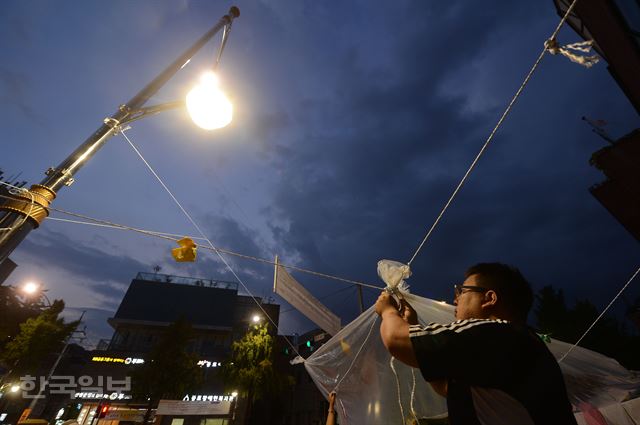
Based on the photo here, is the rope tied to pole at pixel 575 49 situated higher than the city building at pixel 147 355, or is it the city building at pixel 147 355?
the city building at pixel 147 355

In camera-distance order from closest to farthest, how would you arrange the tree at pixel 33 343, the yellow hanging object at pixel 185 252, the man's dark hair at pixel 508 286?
the man's dark hair at pixel 508 286 < the yellow hanging object at pixel 185 252 < the tree at pixel 33 343

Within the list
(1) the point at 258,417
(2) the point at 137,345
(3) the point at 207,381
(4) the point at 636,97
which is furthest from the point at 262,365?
(4) the point at 636,97

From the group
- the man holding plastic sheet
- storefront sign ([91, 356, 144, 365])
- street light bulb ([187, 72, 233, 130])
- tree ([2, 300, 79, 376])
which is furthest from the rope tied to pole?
storefront sign ([91, 356, 144, 365])

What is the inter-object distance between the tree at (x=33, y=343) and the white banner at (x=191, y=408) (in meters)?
9.38

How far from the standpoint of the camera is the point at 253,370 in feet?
70.4

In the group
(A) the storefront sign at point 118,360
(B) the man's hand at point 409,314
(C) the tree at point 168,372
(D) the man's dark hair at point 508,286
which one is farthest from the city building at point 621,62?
(A) the storefront sign at point 118,360

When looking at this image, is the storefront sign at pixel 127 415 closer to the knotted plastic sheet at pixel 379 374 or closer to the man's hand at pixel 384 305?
the knotted plastic sheet at pixel 379 374

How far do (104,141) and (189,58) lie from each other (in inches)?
72.3

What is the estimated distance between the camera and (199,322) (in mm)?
36438

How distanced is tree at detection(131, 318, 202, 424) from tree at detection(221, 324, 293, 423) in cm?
292

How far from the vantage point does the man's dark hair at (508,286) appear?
85.4 inches

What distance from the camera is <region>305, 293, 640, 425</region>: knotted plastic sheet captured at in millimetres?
4488

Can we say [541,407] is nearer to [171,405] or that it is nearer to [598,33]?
[598,33]

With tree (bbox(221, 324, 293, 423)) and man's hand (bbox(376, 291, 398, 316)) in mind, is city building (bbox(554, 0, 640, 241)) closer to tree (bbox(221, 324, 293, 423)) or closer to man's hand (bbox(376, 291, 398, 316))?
man's hand (bbox(376, 291, 398, 316))
